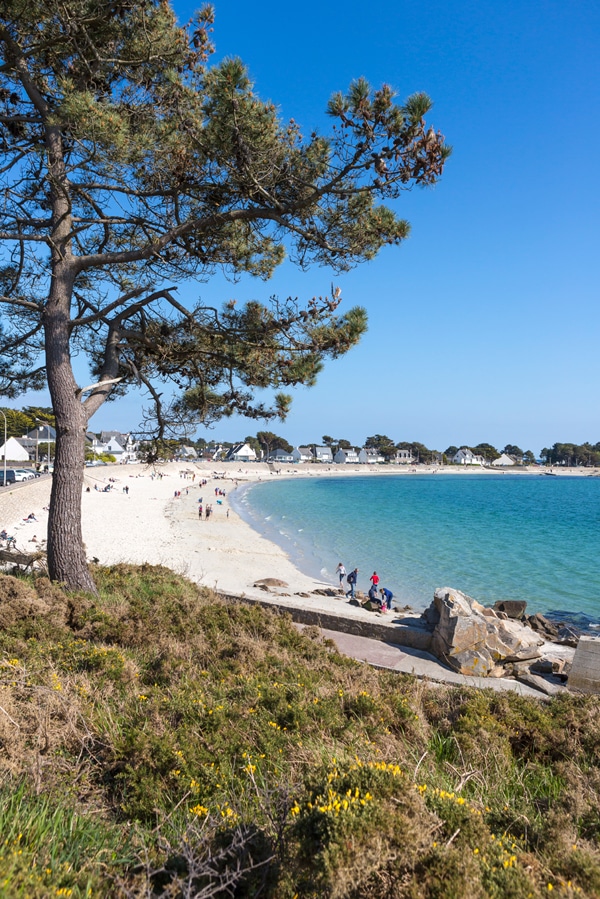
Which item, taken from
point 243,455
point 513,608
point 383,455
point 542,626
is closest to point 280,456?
point 243,455

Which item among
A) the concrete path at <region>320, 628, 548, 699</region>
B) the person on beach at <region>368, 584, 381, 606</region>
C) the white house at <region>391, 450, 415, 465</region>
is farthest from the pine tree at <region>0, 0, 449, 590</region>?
the white house at <region>391, 450, 415, 465</region>

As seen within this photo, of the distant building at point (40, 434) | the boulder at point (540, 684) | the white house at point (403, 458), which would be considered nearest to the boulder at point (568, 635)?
the boulder at point (540, 684)

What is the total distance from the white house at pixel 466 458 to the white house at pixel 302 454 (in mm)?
52477

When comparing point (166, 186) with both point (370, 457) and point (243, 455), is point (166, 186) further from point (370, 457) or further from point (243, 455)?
point (370, 457)

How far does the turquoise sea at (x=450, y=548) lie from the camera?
21.7 meters

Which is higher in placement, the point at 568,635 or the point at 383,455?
the point at 383,455

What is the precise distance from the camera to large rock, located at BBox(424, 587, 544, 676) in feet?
27.9

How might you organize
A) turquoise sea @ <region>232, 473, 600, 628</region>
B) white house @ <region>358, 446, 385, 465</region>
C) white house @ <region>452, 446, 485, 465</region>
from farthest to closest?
1. white house @ <region>452, 446, 485, 465</region>
2. white house @ <region>358, 446, 385, 465</region>
3. turquoise sea @ <region>232, 473, 600, 628</region>

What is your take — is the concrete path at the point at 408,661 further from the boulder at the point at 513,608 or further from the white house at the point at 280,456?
the white house at the point at 280,456

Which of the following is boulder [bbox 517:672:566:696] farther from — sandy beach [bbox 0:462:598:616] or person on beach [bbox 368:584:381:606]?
person on beach [bbox 368:584:381:606]

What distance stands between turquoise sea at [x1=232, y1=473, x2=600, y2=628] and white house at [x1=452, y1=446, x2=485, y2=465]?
131866 millimetres

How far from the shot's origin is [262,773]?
3492 mm

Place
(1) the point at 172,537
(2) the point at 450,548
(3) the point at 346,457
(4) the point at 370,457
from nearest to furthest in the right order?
(1) the point at 172,537 < (2) the point at 450,548 < (3) the point at 346,457 < (4) the point at 370,457

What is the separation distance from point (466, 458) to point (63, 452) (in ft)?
623
